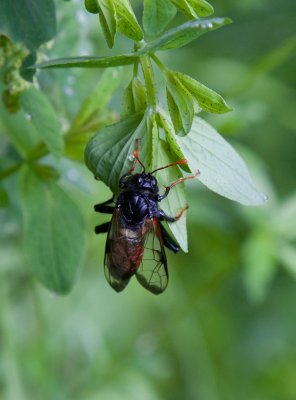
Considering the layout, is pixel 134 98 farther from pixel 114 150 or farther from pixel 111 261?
pixel 111 261

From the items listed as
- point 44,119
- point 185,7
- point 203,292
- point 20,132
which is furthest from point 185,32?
point 203,292

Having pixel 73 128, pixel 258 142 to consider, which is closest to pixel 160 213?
pixel 73 128

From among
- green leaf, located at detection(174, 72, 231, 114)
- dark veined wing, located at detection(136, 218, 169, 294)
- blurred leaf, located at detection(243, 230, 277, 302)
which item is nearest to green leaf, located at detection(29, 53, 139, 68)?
green leaf, located at detection(174, 72, 231, 114)

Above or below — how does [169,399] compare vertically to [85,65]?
below

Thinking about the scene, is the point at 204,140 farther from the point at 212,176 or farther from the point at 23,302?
the point at 23,302

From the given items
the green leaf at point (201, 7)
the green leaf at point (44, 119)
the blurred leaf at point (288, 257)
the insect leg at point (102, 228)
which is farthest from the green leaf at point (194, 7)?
the blurred leaf at point (288, 257)

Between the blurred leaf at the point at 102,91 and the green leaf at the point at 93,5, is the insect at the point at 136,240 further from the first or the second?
the green leaf at the point at 93,5

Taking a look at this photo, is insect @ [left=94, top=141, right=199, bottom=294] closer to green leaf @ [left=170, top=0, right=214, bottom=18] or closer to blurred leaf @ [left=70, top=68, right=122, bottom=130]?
blurred leaf @ [left=70, top=68, right=122, bottom=130]

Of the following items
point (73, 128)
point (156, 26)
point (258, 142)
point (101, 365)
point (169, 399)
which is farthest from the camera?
point (258, 142)
